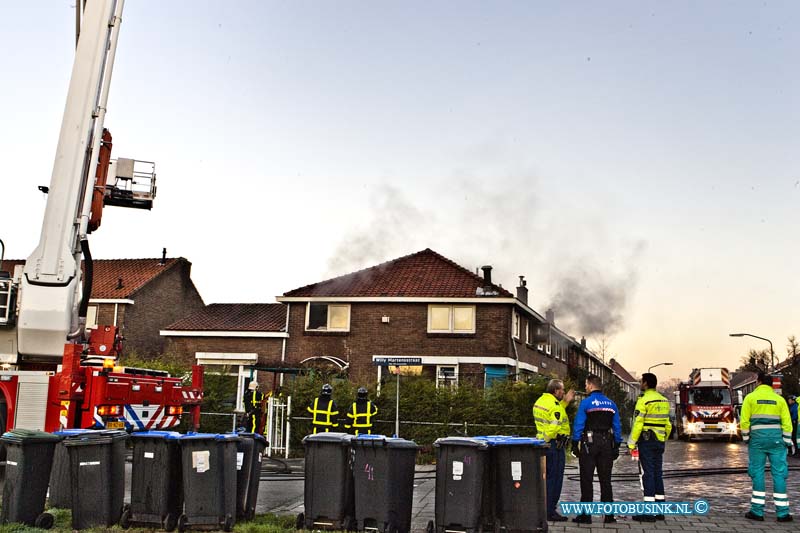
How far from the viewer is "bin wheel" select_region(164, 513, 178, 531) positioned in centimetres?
808

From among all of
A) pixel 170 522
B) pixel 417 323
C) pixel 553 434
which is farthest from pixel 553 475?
pixel 417 323

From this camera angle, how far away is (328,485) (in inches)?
327

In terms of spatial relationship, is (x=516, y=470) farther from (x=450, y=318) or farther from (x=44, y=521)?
(x=450, y=318)

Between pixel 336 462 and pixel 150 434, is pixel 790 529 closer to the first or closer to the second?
pixel 336 462

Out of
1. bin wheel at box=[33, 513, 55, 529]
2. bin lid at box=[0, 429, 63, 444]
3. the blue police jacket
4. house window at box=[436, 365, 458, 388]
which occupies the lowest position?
bin wheel at box=[33, 513, 55, 529]

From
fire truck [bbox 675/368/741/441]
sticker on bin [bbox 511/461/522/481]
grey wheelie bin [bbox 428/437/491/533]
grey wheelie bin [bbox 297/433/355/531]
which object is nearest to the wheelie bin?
grey wheelie bin [bbox 297/433/355/531]

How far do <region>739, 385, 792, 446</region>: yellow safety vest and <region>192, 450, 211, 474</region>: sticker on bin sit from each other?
6.69 metres

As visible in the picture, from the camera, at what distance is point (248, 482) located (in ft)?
28.6

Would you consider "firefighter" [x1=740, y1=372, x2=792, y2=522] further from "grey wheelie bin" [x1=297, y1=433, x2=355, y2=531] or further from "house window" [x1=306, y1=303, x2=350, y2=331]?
"house window" [x1=306, y1=303, x2=350, y2=331]

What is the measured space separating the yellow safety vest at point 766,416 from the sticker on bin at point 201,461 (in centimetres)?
669

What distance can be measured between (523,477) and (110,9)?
1011cm

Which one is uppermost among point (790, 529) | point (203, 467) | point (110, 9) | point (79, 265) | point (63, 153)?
point (110, 9)

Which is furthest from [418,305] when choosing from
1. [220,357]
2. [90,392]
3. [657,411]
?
[657,411]

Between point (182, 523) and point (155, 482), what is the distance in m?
0.57
